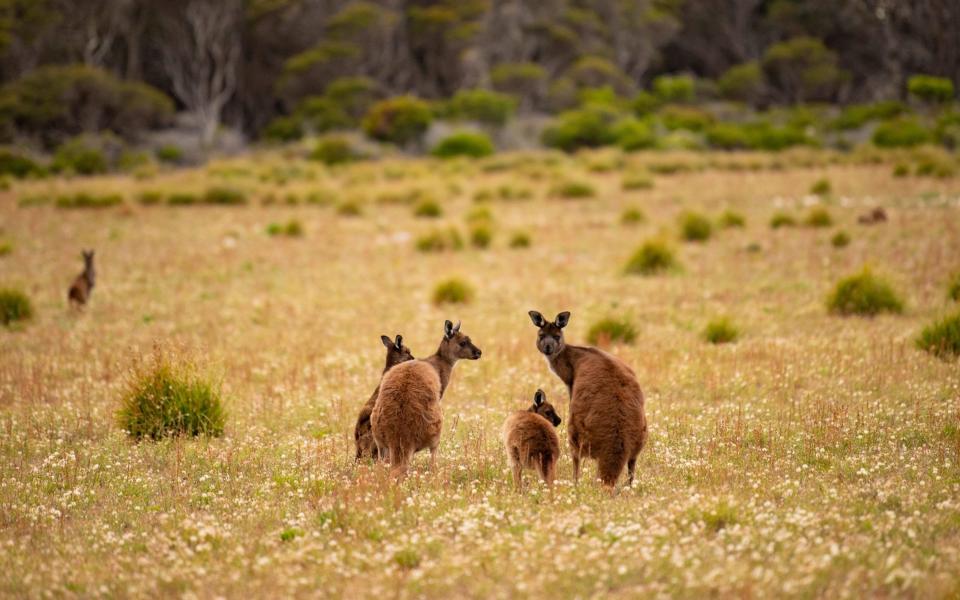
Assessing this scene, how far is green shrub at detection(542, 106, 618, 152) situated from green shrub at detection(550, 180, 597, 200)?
22778mm

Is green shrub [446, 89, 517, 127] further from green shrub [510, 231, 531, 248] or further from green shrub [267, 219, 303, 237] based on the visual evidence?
green shrub [510, 231, 531, 248]

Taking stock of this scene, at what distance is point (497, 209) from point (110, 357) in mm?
20406

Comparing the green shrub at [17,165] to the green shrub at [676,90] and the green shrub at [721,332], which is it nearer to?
the green shrub at [721,332]

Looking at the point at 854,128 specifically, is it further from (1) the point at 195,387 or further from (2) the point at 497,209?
(1) the point at 195,387

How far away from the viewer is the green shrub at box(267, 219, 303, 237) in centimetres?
2661

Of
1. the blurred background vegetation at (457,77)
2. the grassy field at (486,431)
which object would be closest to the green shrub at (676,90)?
the blurred background vegetation at (457,77)

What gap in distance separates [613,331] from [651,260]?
6.15m

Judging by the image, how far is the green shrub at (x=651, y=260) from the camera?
19.3 m

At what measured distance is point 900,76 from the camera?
2761 inches

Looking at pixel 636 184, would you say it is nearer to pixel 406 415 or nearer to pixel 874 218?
A: pixel 874 218

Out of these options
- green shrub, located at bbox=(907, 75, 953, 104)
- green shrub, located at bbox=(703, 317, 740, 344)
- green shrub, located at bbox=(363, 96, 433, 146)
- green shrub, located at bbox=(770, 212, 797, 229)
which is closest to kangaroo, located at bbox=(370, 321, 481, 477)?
green shrub, located at bbox=(703, 317, 740, 344)

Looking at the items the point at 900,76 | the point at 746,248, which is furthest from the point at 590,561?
the point at 900,76

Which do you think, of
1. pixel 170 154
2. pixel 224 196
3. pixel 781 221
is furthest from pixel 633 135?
pixel 781 221

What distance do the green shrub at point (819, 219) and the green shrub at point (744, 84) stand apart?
51674mm
